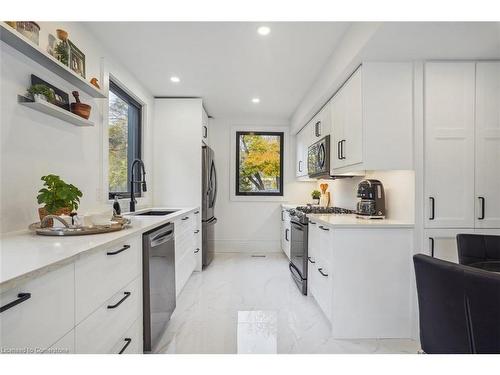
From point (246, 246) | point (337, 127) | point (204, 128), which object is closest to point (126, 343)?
point (337, 127)

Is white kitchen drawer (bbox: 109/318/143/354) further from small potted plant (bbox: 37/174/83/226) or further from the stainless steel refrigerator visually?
the stainless steel refrigerator

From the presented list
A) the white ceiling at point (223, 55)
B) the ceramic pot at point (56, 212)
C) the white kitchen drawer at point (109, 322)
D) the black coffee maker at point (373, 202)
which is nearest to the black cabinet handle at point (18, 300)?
the white kitchen drawer at point (109, 322)

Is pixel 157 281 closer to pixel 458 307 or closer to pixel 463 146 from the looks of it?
pixel 458 307

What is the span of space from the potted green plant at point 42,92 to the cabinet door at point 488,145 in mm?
3037

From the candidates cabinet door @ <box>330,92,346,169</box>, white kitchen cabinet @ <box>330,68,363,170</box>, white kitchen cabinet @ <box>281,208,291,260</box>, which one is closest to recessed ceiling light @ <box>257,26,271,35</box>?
white kitchen cabinet @ <box>330,68,363,170</box>

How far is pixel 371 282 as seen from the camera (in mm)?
2174

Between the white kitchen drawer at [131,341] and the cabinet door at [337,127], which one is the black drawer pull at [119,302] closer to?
the white kitchen drawer at [131,341]

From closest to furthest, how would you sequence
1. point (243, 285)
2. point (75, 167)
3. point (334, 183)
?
point (75, 167)
point (243, 285)
point (334, 183)

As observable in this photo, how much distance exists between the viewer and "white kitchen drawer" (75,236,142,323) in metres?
1.10

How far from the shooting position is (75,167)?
7.17 ft
